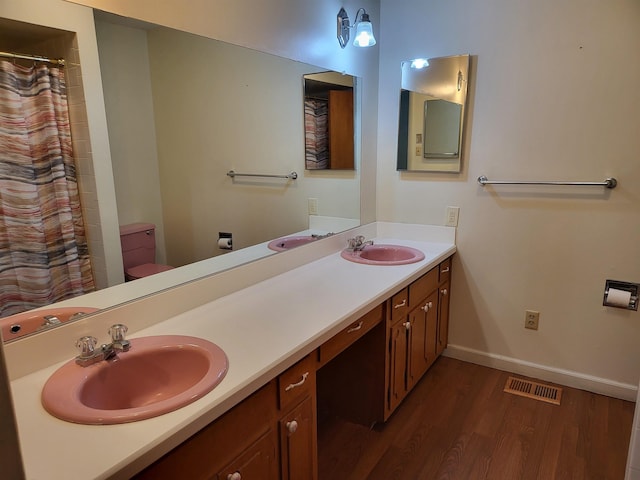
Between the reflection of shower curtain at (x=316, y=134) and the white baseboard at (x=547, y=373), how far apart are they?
5.09 ft

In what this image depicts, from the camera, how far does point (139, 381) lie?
1.27 metres

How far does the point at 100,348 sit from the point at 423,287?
1640 millimetres

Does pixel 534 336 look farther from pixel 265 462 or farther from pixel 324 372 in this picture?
pixel 265 462

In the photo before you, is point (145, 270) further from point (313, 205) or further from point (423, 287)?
point (423, 287)

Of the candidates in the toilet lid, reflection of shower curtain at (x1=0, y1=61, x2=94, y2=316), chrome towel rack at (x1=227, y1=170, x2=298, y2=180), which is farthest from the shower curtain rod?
chrome towel rack at (x1=227, y1=170, x2=298, y2=180)

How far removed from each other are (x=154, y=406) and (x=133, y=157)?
2.94ft

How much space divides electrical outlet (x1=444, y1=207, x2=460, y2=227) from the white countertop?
31cm

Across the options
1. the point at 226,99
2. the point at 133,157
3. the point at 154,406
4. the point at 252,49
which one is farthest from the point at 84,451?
the point at 252,49

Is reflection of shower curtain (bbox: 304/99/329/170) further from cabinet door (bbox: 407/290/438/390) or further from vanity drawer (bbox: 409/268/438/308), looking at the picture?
cabinet door (bbox: 407/290/438/390)

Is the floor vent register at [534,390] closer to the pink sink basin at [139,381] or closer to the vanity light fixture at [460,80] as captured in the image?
the vanity light fixture at [460,80]

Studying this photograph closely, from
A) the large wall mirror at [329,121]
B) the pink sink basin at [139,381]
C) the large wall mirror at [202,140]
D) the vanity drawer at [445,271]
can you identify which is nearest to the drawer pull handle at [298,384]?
the pink sink basin at [139,381]

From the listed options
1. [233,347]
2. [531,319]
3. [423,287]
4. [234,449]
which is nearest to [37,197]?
[233,347]

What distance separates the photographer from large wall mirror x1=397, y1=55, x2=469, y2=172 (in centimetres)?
255

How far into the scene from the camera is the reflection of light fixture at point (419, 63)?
261 cm
